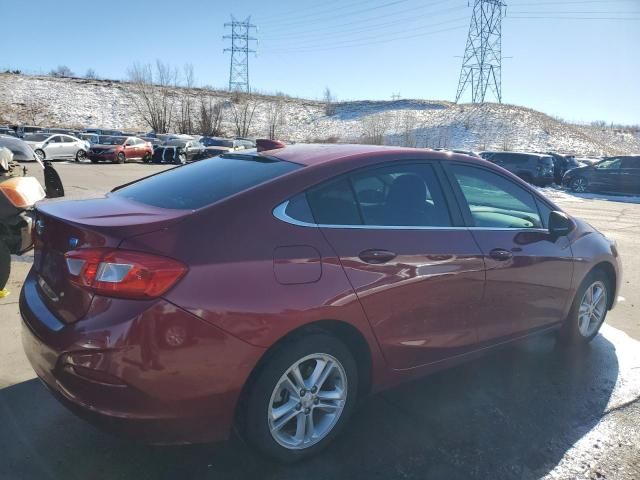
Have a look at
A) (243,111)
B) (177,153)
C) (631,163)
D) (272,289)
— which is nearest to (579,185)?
(631,163)

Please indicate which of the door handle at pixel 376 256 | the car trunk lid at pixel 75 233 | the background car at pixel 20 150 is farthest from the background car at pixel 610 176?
the car trunk lid at pixel 75 233

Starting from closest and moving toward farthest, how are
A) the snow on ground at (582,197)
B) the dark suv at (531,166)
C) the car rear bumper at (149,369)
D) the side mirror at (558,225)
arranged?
the car rear bumper at (149,369)
the side mirror at (558,225)
the snow on ground at (582,197)
the dark suv at (531,166)

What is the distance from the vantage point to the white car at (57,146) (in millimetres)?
26891

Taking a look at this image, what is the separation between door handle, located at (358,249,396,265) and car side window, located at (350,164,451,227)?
18 centimetres

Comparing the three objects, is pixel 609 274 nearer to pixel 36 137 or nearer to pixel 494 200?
pixel 494 200

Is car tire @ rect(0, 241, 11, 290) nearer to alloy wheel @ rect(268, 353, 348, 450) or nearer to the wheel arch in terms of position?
alloy wheel @ rect(268, 353, 348, 450)

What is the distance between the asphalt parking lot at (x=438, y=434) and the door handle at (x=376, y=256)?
1051mm

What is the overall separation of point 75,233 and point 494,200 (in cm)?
282

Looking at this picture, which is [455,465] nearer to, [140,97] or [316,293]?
[316,293]

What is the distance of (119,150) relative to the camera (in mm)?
28094

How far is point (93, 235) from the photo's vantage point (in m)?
2.26

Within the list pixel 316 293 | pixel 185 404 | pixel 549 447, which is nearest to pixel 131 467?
pixel 185 404

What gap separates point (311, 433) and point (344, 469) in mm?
244

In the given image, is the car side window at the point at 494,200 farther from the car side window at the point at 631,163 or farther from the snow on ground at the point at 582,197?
the car side window at the point at 631,163
